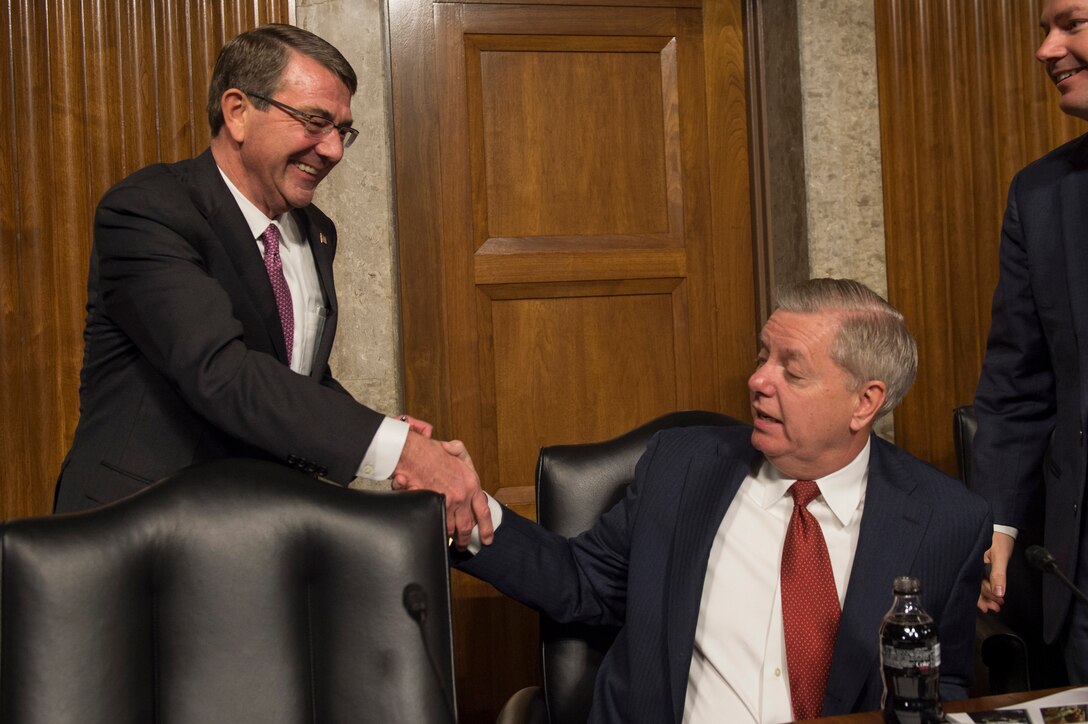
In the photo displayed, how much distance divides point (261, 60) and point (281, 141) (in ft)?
0.49

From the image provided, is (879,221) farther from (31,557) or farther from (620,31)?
(31,557)

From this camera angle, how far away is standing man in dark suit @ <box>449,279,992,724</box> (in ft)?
5.60

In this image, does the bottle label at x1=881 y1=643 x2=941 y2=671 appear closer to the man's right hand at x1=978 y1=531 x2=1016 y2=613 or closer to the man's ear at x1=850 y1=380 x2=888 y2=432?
the man's ear at x1=850 y1=380 x2=888 y2=432

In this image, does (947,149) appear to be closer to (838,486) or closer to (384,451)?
(838,486)

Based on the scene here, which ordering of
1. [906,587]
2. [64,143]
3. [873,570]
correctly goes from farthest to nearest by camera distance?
[64,143]
[873,570]
[906,587]

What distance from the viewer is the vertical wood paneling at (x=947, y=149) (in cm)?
315

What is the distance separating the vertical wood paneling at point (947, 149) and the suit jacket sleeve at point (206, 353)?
1938 millimetres

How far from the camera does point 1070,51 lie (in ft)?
6.06

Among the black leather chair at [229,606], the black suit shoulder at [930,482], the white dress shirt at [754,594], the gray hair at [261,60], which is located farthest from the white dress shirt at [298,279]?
the black suit shoulder at [930,482]

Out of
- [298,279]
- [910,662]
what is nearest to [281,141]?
[298,279]

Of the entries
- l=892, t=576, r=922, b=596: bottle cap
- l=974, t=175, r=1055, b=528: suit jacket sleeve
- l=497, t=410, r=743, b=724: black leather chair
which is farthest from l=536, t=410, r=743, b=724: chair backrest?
l=892, t=576, r=922, b=596: bottle cap

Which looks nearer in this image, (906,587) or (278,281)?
(906,587)

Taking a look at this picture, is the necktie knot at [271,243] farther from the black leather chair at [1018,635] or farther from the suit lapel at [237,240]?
the black leather chair at [1018,635]

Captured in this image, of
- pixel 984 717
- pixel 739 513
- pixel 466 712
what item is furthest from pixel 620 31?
pixel 984 717
